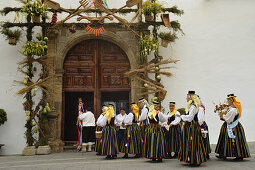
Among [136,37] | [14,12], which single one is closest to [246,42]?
[136,37]

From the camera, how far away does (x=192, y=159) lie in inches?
234

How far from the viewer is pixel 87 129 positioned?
996 centimetres

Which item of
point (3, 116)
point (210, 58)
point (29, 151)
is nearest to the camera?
point (29, 151)

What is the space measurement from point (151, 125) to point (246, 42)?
669 cm

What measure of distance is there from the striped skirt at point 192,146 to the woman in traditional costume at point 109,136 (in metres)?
1.99

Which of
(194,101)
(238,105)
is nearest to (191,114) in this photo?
(194,101)

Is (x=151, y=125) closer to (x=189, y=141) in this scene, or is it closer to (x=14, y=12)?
(x=189, y=141)

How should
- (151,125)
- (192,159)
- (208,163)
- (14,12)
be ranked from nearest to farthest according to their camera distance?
(192,159)
(208,163)
(151,125)
(14,12)

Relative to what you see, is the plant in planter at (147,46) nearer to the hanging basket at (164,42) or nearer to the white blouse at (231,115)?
the hanging basket at (164,42)

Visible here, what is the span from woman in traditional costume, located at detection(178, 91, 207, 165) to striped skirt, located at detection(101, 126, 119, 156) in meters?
1.98

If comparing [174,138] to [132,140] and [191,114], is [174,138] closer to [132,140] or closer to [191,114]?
[132,140]

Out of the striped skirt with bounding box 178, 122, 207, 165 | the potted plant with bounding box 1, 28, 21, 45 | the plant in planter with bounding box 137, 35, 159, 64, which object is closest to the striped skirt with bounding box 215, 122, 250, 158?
the striped skirt with bounding box 178, 122, 207, 165

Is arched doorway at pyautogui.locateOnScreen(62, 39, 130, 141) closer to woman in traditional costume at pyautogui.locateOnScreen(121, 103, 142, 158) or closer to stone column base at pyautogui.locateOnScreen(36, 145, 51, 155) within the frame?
stone column base at pyautogui.locateOnScreen(36, 145, 51, 155)

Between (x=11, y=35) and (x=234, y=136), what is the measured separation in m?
8.26
